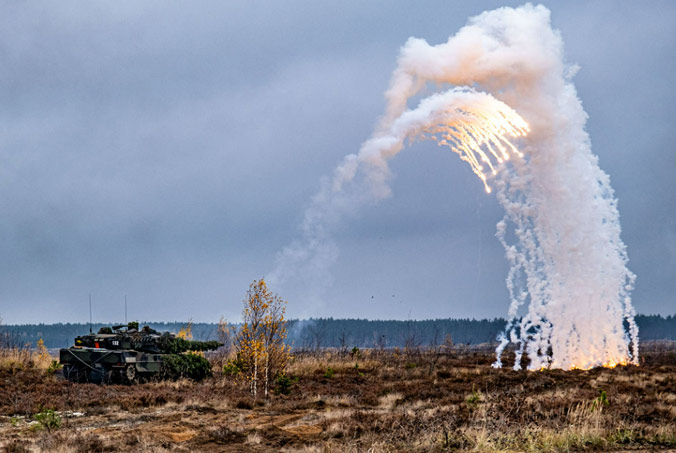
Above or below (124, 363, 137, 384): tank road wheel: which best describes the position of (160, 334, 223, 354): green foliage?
above

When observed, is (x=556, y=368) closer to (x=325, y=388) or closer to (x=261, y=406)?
(x=325, y=388)

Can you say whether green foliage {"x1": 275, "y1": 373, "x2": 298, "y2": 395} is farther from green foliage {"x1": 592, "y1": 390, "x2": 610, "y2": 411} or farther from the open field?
green foliage {"x1": 592, "y1": 390, "x2": 610, "y2": 411}

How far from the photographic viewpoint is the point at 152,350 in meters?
29.1

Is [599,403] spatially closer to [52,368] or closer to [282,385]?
[282,385]

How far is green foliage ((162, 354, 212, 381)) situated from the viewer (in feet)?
94.6

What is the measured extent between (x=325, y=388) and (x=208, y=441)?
1353cm

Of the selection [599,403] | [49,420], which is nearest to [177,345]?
[49,420]

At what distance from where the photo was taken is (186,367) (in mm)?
29219

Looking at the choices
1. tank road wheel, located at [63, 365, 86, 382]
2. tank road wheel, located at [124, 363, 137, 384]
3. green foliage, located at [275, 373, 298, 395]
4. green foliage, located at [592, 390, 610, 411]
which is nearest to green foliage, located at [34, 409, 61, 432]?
green foliage, located at [275, 373, 298, 395]

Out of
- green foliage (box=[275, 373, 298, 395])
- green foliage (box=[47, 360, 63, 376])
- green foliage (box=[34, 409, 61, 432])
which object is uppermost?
green foliage (box=[34, 409, 61, 432])

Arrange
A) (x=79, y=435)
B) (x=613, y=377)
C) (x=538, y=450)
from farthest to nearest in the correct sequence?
(x=613, y=377) < (x=79, y=435) < (x=538, y=450)

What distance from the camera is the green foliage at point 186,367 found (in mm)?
28828

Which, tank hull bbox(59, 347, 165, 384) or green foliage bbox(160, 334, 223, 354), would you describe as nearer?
tank hull bbox(59, 347, 165, 384)

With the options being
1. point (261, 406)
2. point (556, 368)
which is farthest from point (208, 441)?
point (556, 368)
